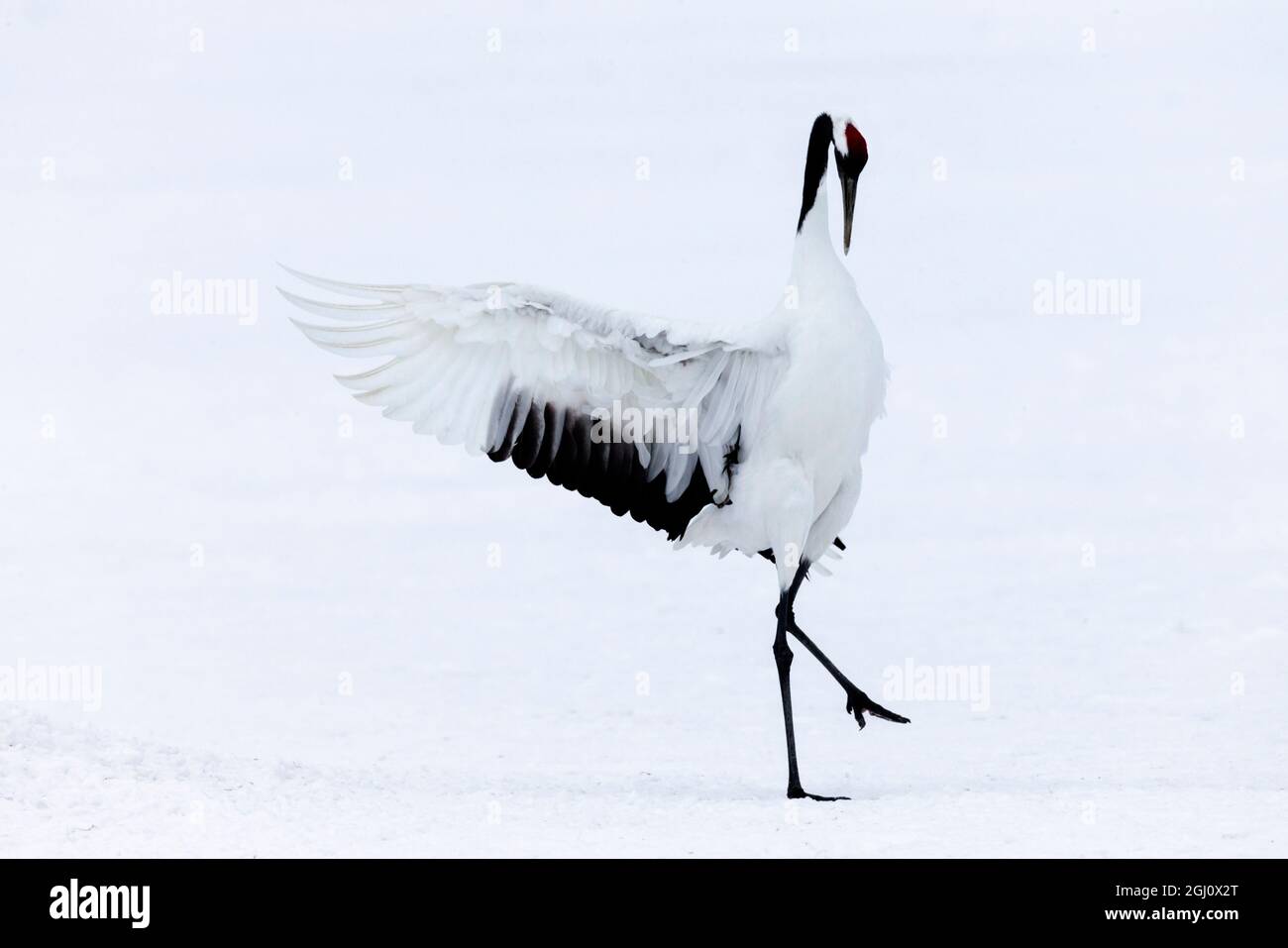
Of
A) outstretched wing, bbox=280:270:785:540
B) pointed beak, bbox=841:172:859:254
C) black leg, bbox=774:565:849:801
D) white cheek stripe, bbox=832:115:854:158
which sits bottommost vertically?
black leg, bbox=774:565:849:801

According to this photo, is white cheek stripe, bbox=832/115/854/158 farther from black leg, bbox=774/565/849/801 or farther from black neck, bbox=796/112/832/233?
black leg, bbox=774/565/849/801

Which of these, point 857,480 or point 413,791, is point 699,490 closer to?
point 857,480

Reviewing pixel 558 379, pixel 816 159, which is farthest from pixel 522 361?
pixel 816 159

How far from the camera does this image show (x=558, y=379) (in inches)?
424

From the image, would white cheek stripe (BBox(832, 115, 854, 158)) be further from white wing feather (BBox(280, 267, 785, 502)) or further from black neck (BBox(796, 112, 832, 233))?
white wing feather (BBox(280, 267, 785, 502))

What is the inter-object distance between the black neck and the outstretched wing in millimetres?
944

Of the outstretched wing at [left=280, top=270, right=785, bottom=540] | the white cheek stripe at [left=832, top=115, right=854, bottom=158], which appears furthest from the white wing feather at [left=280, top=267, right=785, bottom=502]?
the white cheek stripe at [left=832, top=115, right=854, bottom=158]

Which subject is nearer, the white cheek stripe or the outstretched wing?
the outstretched wing

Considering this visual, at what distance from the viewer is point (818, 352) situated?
35.2 feet

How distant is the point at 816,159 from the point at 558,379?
1.99 meters

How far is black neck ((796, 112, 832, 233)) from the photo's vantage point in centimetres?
1109

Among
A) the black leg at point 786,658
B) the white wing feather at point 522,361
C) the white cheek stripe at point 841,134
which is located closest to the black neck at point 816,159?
the white cheek stripe at point 841,134

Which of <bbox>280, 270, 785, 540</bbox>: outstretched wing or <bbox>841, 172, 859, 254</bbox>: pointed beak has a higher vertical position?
<bbox>841, 172, 859, 254</bbox>: pointed beak

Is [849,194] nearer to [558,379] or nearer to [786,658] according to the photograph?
[558,379]
